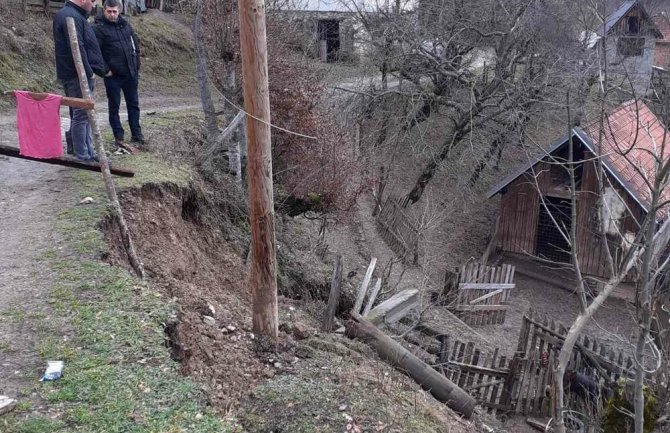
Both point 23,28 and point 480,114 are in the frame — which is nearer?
point 23,28

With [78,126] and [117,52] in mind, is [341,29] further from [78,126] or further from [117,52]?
[78,126]

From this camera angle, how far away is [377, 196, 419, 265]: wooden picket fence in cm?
1668

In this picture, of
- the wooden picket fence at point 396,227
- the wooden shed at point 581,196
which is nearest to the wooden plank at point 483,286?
the wooden shed at point 581,196

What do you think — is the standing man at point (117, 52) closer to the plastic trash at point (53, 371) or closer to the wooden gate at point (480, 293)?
the plastic trash at point (53, 371)

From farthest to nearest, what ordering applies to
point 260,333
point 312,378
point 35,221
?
point 35,221, point 260,333, point 312,378

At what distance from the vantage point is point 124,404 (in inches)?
149

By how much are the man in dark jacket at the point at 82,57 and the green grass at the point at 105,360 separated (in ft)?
7.19

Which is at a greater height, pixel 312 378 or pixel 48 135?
pixel 48 135

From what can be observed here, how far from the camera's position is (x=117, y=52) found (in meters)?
8.28

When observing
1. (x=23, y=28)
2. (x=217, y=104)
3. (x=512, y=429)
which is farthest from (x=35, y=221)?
(x=23, y=28)

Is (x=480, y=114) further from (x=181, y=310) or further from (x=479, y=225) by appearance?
(x=181, y=310)

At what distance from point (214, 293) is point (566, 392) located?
6.43 m

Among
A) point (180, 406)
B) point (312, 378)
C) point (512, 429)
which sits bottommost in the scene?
point (512, 429)

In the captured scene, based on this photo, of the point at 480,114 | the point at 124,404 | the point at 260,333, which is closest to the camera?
the point at 124,404
